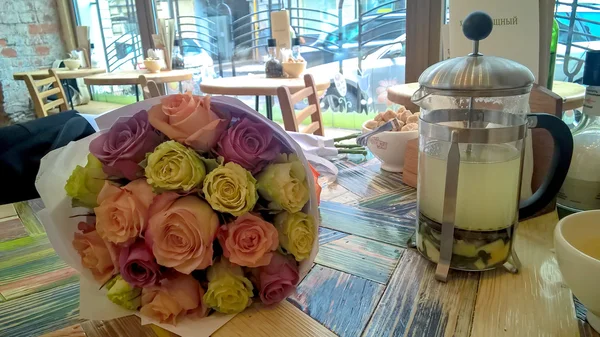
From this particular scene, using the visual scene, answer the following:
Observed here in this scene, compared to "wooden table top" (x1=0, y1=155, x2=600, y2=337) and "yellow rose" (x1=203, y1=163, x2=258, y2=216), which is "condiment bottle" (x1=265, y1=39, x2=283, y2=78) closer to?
"wooden table top" (x1=0, y1=155, x2=600, y2=337)

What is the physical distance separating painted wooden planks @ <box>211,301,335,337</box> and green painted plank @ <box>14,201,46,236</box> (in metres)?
0.42

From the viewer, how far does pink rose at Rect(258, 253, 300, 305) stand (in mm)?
445

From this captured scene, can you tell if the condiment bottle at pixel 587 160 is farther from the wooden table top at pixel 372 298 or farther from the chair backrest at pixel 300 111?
the chair backrest at pixel 300 111

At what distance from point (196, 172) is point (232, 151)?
0.14 ft

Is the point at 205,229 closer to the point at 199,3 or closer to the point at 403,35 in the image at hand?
the point at 403,35

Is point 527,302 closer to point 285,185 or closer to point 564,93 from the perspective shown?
point 285,185

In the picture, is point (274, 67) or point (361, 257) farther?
point (274, 67)

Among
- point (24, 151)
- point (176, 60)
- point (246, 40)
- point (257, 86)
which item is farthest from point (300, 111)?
point (176, 60)

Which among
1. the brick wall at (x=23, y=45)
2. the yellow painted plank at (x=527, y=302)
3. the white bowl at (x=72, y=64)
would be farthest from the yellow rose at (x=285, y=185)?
the brick wall at (x=23, y=45)

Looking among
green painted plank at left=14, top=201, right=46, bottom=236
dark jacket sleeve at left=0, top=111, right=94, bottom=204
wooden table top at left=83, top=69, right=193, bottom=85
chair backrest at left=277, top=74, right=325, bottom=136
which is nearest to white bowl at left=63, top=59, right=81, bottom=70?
wooden table top at left=83, top=69, right=193, bottom=85

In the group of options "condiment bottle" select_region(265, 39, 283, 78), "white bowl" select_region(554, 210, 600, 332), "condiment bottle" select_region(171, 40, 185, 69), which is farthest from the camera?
"condiment bottle" select_region(171, 40, 185, 69)

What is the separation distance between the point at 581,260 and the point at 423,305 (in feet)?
→ 0.51

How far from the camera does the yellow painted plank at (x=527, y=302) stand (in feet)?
1.32

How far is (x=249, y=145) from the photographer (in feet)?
1.45
